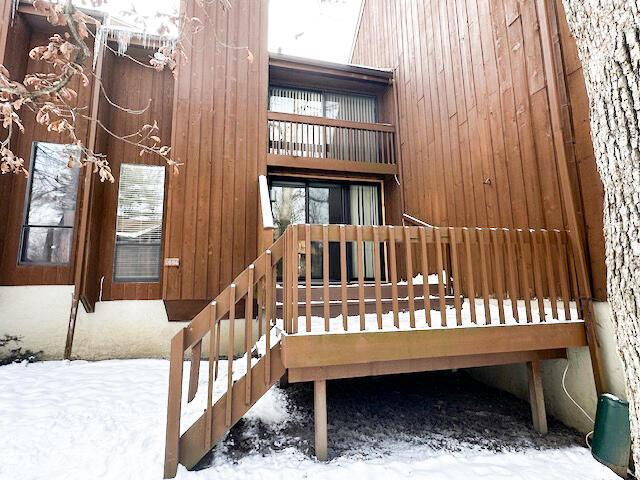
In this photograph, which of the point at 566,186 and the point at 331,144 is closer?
the point at 566,186

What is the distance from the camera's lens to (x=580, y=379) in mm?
3100

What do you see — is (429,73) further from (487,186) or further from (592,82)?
(592,82)

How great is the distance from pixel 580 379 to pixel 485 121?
322 centimetres

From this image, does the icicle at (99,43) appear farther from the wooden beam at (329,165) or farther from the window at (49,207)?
the wooden beam at (329,165)

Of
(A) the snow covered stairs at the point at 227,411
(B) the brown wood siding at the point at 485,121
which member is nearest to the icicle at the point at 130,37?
(B) the brown wood siding at the point at 485,121

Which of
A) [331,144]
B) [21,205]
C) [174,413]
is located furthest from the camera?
[331,144]

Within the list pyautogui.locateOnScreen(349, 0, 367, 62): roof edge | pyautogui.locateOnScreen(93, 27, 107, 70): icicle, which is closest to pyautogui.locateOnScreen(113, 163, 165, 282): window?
pyautogui.locateOnScreen(93, 27, 107, 70): icicle

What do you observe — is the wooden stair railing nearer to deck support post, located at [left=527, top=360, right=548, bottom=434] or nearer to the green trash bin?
deck support post, located at [left=527, top=360, right=548, bottom=434]

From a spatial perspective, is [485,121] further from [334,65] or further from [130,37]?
[130,37]

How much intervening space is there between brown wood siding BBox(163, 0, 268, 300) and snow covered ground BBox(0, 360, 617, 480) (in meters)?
1.80

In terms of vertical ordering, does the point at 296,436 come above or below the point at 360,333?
below

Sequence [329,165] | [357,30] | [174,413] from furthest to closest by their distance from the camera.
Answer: [357,30]
[329,165]
[174,413]

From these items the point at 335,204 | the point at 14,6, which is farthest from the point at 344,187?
the point at 14,6

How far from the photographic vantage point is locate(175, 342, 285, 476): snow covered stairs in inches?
98.7
